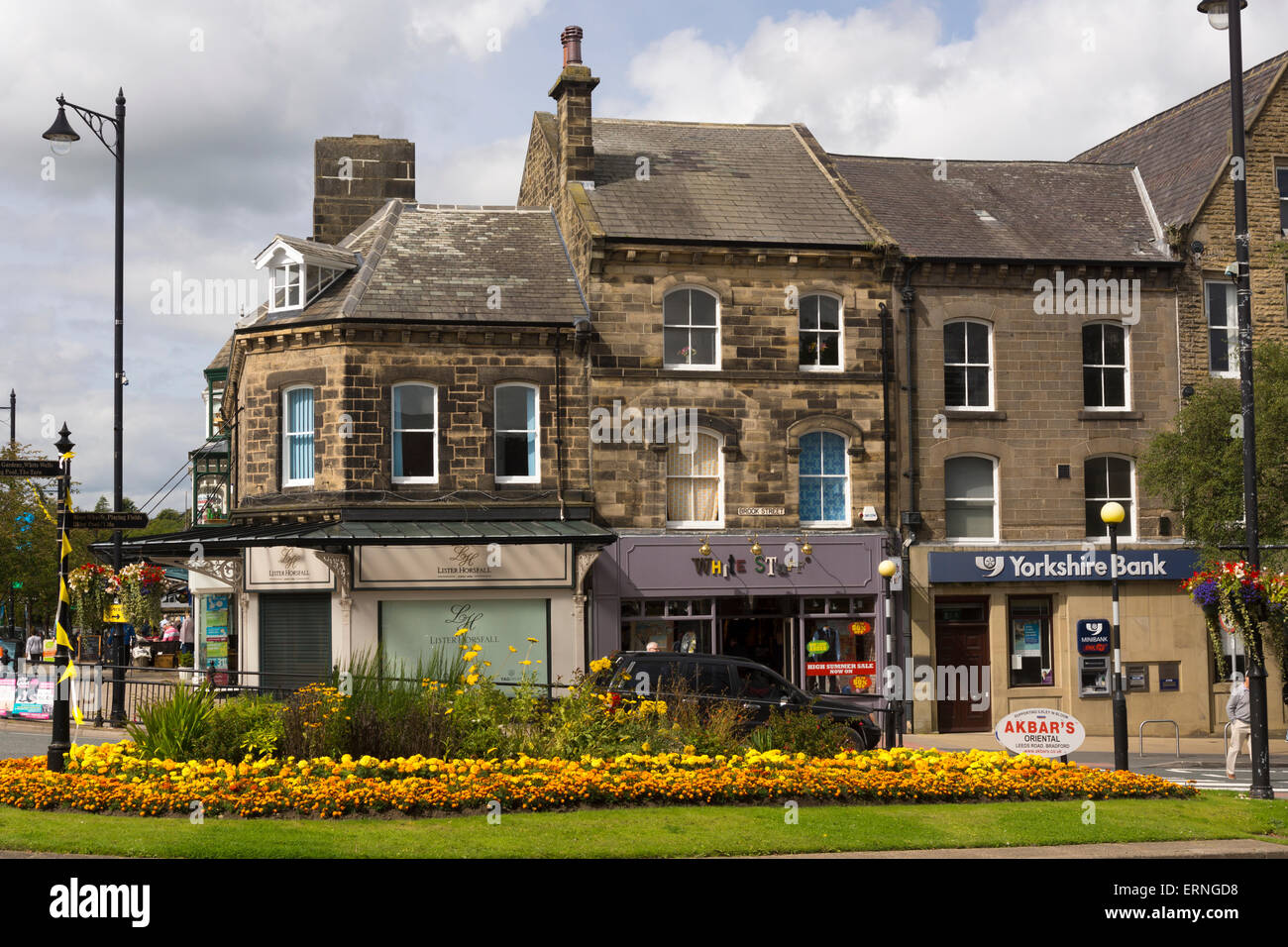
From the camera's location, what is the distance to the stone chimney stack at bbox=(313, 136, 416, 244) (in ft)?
103

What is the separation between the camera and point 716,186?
29.8 meters

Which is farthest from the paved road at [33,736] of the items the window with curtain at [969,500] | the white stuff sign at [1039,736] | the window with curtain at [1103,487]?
the window with curtain at [1103,487]

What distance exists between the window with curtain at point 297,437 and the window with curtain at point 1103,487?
16.2 meters

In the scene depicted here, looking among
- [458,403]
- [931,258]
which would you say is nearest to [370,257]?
[458,403]

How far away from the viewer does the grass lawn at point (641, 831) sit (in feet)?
38.8

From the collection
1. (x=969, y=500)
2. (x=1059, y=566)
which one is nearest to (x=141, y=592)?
(x=969, y=500)

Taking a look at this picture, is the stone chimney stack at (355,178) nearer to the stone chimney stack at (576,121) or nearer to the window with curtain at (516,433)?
the stone chimney stack at (576,121)

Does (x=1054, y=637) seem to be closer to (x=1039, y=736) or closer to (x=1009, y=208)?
(x=1009, y=208)

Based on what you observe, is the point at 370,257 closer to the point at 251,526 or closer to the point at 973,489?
the point at 251,526

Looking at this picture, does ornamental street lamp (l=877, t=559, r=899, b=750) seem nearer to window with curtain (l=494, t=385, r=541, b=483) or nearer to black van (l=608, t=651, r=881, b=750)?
black van (l=608, t=651, r=881, b=750)

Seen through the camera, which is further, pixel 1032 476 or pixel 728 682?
pixel 1032 476

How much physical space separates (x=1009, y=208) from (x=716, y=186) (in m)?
6.96

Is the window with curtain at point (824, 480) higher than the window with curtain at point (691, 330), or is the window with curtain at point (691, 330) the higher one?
the window with curtain at point (691, 330)

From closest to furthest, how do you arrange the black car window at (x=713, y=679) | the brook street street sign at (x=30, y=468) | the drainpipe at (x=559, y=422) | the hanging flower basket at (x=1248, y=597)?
1. the brook street street sign at (x=30, y=468)
2. the hanging flower basket at (x=1248, y=597)
3. the black car window at (x=713, y=679)
4. the drainpipe at (x=559, y=422)
